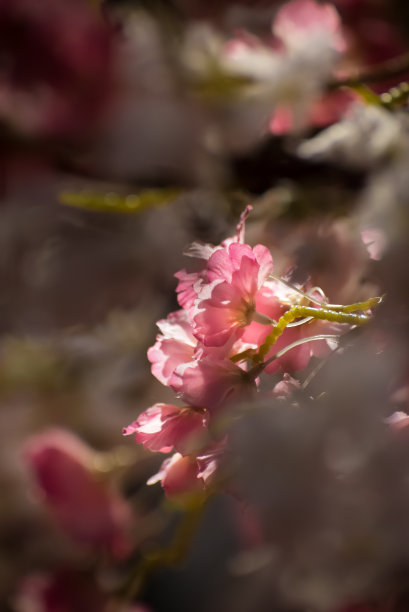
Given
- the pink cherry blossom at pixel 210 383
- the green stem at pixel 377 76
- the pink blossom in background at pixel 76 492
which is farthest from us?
the pink blossom in background at pixel 76 492

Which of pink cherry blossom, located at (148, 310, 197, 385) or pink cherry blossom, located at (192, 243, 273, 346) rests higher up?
pink cherry blossom, located at (192, 243, 273, 346)

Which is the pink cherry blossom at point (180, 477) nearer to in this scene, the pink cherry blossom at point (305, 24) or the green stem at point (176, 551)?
the green stem at point (176, 551)

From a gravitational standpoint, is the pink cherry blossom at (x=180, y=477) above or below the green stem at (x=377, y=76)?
below

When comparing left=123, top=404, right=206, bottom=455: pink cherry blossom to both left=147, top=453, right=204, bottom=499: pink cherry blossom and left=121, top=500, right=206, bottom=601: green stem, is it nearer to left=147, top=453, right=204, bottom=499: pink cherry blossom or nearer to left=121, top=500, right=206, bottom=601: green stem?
left=147, top=453, right=204, bottom=499: pink cherry blossom

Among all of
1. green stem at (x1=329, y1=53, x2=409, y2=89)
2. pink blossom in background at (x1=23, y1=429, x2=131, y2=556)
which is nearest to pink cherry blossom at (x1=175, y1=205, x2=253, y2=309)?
green stem at (x1=329, y1=53, x2=409, y2=89)

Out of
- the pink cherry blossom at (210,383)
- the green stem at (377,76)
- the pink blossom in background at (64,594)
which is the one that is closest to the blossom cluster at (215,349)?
the pink cherry blossom at (210,383)

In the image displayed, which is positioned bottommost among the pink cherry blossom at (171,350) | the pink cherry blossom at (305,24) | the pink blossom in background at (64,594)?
the pink blossom in background at (64,594)

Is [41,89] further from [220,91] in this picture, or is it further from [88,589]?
[88,589]

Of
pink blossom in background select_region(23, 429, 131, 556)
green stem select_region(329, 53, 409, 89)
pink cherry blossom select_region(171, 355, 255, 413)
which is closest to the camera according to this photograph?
pink cherry blossom select_region(171, 355, 255, 413)
